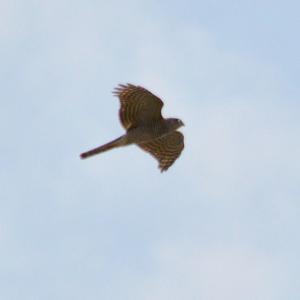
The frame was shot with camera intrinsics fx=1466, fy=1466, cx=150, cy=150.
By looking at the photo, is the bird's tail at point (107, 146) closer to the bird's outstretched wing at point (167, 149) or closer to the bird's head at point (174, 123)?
the bird's head at point (174, 123)

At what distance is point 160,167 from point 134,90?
3061 mm

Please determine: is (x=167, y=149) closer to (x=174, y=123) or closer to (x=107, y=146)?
(x=174, y=123)

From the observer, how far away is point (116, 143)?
1555 inches

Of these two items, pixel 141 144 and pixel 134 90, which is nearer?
pixel 134 90

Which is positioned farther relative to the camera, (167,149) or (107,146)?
(167,149)

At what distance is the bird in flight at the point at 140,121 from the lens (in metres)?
38.9

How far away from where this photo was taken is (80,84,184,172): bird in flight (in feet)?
128

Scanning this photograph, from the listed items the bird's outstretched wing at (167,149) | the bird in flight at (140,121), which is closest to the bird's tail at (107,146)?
the bird in flight at (140,121)

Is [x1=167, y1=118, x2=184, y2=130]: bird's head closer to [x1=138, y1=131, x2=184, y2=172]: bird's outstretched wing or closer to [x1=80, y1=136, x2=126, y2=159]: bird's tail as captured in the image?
[x1=138, y1=131, x2=184, y2=172]: bird's outstretched wing

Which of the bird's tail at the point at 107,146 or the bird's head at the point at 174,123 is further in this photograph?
the bird's head at the point at 174,123

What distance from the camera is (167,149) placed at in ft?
135

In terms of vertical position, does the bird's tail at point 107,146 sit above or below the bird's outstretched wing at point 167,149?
below

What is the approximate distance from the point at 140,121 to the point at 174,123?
989 millimetres

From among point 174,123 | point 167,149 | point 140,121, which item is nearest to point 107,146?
point 140,121
